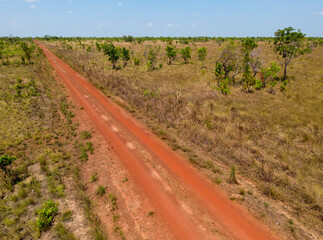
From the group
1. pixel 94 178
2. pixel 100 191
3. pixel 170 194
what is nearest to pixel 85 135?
pixel 94 178

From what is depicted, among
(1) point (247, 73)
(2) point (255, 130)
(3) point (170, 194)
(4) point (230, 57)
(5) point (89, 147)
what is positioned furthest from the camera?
(4) point (230, 57)

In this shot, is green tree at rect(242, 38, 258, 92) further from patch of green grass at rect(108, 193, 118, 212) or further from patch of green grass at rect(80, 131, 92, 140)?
patch of green grass at rect(108, 193, 118, 212)

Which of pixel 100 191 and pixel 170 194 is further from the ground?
pixel 100 191

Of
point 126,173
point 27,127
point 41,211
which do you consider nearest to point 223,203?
point 126,173

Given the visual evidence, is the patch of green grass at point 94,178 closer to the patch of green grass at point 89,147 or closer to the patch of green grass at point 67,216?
the patch of green grass at point 67,216

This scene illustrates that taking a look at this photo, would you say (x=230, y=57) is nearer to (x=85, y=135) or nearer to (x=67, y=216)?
(x=85, y=135)

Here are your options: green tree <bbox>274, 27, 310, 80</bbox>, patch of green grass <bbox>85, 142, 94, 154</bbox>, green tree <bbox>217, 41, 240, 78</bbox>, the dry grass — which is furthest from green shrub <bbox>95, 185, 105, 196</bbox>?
green tree <bbox>274, 27, 310, 80</bbox>
